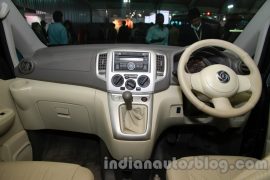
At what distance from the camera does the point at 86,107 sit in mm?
1850


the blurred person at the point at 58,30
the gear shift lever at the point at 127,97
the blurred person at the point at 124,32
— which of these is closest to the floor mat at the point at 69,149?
the gear shift lever at the point at 127,97

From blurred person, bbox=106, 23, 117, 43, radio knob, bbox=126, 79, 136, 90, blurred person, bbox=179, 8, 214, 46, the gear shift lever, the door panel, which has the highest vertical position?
blurred person, bbox=179, 8, 214, 46

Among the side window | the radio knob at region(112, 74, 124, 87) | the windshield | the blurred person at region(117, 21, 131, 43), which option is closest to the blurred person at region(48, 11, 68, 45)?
the windshield

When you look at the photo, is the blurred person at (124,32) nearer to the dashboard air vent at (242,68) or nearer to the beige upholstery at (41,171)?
the dashboard air vent at (242,68)

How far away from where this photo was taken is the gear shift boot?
1.72 meters

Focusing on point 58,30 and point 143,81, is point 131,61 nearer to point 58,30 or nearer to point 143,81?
point 143,81

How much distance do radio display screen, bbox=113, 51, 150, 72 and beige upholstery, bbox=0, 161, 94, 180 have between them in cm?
68

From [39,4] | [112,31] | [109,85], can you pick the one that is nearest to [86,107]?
[109,85]

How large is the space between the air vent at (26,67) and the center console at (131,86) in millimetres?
527

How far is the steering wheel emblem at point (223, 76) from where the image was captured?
4.52 ft

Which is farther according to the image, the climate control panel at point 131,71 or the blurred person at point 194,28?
the blurred person at point 194,28

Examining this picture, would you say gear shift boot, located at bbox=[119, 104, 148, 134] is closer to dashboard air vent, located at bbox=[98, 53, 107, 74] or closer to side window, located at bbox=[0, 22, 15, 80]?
dashboard air vent, located at bbox=[98, 53, 107, 74]

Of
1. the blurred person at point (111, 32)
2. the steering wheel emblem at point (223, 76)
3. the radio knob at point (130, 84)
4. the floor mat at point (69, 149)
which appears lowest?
the floor mat at point (69, 149)

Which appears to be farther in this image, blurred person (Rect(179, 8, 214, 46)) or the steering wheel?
blurred person (Rect(179, 8, 214, 46))
